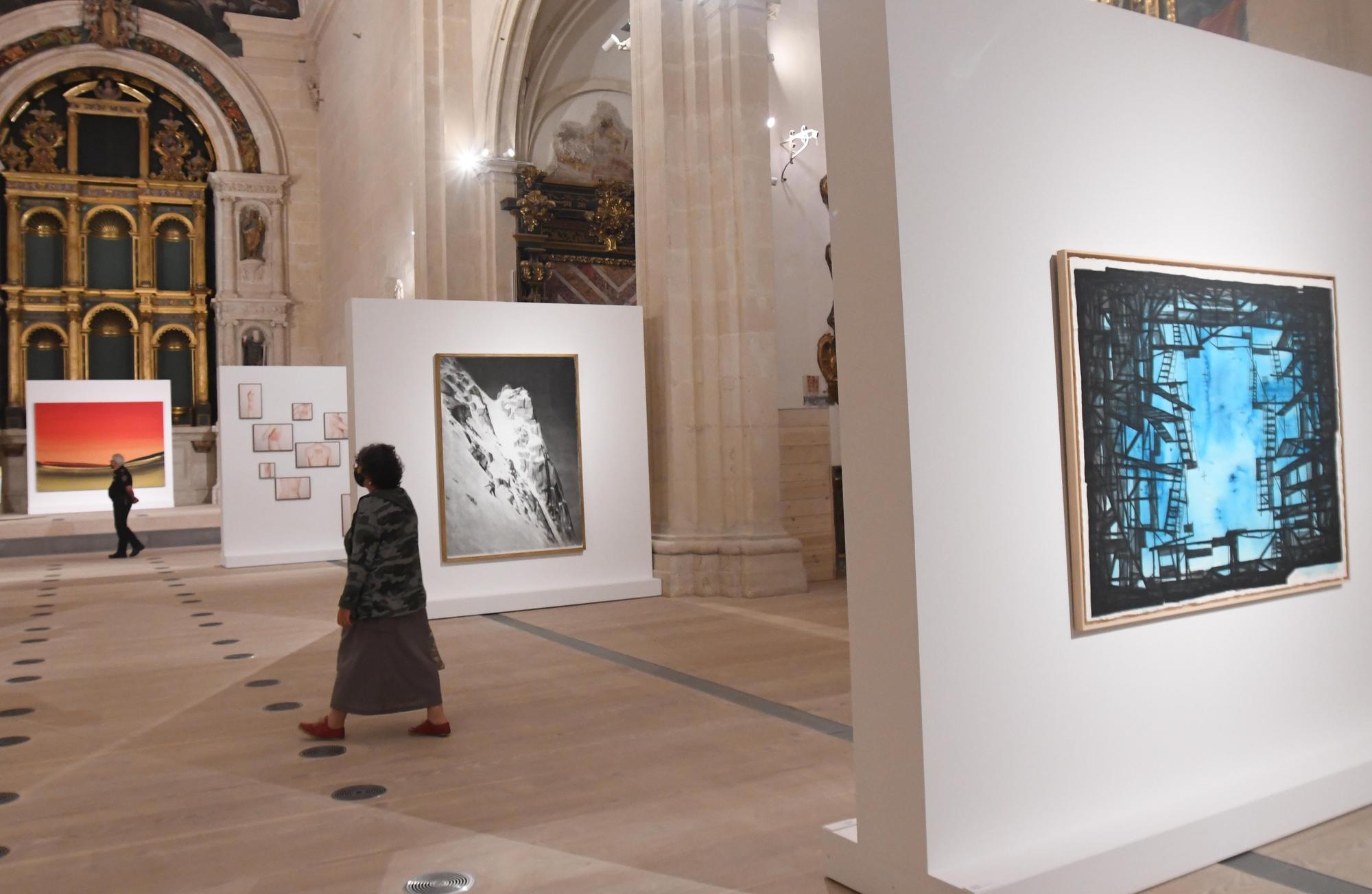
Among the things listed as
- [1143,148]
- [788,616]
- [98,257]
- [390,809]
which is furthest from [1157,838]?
[98,257]

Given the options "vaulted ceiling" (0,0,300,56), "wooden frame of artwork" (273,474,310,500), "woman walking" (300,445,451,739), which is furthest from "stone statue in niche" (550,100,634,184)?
"woman walking" (300,445,451,739)

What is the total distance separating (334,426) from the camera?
48.0 feet

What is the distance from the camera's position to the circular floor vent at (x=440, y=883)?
3162 mm

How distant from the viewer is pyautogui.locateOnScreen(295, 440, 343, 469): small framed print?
14.5 m

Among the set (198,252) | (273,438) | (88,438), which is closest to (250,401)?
(273,438)

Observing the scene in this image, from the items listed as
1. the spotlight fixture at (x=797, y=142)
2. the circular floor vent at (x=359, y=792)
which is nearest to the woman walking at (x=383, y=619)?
the circular floor vent at (x=359, y=792)

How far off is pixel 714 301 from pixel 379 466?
5.28 metres

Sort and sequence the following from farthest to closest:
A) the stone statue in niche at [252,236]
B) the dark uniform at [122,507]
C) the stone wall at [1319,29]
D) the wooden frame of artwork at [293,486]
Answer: the stone statue in niche at [252,236], the dark uniform at [122,507], the wooden frame of artwork at [293,486], the stone wall at [1319,29]

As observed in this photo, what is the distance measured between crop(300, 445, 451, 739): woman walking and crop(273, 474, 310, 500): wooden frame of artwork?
33.2 ft

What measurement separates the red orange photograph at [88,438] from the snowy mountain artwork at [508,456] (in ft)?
50.0

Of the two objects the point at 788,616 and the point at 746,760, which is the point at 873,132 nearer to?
the point at 746,760

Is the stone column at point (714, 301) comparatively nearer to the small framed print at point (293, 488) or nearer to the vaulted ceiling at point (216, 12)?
the small framed print at point (293, 488)

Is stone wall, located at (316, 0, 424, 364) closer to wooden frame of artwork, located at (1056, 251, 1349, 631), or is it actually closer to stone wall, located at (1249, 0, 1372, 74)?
stone wall, located at (1249, 0, 1372, 74)

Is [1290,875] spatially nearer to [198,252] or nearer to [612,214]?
[612,214]
